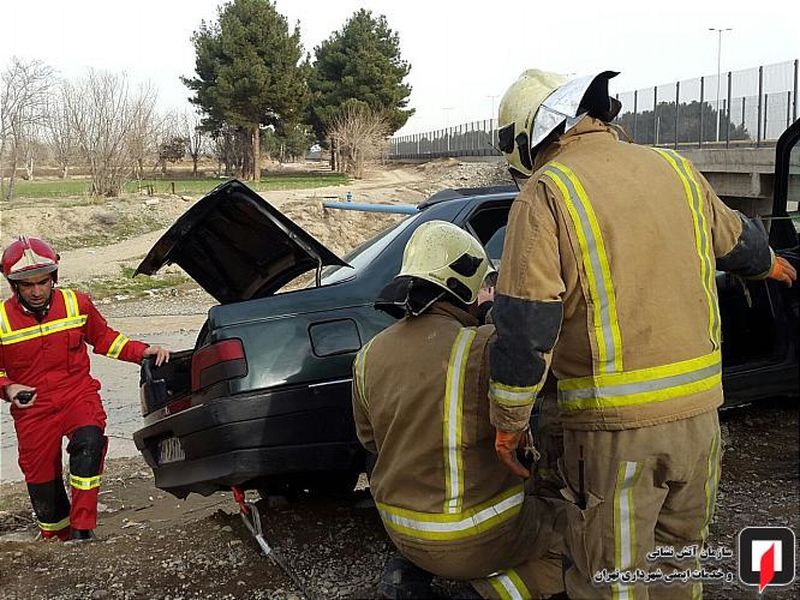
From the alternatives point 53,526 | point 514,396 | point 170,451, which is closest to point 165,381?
point 170,451

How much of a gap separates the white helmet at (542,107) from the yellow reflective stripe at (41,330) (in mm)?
2916

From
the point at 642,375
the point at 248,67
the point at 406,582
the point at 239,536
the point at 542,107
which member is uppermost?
the point at 248,67

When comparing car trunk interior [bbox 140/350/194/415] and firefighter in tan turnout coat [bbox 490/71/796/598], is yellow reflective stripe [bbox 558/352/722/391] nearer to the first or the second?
firefighter in tan turnout coat [bbox 490/71/796/598]

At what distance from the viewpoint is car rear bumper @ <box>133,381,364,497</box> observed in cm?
A: 356

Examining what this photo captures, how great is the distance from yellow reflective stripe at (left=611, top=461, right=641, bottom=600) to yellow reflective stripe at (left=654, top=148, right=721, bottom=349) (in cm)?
50

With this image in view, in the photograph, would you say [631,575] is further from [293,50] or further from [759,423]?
[293,50]

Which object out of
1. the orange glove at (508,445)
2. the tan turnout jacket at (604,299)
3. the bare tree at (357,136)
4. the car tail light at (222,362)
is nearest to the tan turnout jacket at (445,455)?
the orange glove at (508,445)

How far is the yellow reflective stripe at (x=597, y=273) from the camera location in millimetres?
2365

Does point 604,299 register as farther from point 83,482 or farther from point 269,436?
point 83,482

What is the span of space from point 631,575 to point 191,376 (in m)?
2.23

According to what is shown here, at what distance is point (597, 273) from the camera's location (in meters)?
2.37

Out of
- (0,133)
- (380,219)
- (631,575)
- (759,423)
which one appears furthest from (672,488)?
(0,133)

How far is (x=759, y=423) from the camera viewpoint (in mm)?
5367

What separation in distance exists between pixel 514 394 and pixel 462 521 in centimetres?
55
